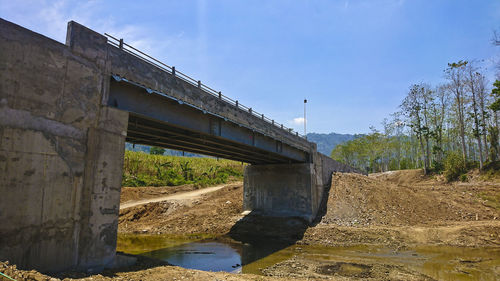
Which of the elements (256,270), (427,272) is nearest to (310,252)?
(256,270)

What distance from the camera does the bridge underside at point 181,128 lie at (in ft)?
41.1

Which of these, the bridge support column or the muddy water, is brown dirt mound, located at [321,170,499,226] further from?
the muddy water

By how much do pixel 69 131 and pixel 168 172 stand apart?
40.2 meters

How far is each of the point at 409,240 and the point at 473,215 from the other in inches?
354

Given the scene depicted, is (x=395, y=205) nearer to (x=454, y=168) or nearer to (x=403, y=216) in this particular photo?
(x=403, y=216)

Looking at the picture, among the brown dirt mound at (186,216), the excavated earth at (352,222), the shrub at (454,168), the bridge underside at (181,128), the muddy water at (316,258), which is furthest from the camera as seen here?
the shrub at (454,168)

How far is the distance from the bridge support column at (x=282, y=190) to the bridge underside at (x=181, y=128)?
301cm

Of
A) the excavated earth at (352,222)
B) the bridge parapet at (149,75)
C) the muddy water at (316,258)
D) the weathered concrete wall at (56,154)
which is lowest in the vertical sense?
the muddy water at (316,258)

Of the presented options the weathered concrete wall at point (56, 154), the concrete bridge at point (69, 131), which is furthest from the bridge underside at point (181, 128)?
the weathered concrete wall at point (56, 154)

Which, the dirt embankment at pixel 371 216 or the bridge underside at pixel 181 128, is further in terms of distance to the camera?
the dirt embankment at pixel 371 216

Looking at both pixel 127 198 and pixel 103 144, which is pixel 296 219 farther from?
pixel 127 198

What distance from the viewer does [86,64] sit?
10516 millimetres

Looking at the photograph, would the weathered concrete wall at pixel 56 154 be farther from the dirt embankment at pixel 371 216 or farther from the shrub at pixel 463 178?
the shrub at pixel 463 178

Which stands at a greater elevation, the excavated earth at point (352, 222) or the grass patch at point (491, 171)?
the grass patch at point (491, 171)
